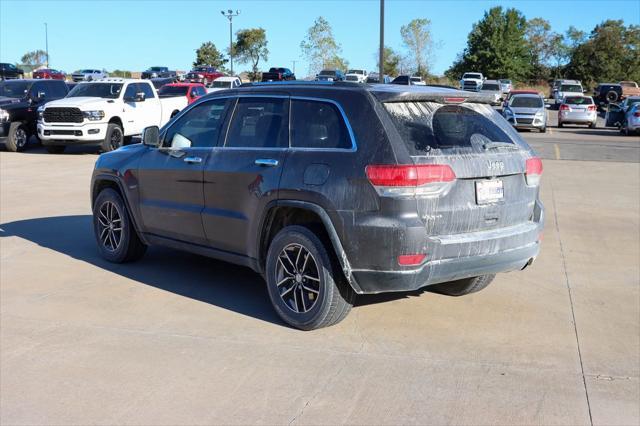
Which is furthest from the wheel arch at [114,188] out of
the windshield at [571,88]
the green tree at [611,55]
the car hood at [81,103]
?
the green tree at [611,55]

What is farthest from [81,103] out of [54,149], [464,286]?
[464,286]

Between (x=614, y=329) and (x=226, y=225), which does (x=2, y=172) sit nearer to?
(x=226, y=225)

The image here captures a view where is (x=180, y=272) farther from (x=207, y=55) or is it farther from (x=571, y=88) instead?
(x=207, y=55)

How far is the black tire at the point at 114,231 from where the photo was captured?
23.9 feet

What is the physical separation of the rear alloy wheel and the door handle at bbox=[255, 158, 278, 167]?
16.6 meters

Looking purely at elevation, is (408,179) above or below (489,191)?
above

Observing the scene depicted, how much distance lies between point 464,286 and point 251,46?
76.4 meters

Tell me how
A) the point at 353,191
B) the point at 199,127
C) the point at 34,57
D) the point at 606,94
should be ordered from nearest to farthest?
the point at 353,191 → the point at 199,127 → the point at 606,94 → the point at 34,57

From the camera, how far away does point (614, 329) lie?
18.6ft

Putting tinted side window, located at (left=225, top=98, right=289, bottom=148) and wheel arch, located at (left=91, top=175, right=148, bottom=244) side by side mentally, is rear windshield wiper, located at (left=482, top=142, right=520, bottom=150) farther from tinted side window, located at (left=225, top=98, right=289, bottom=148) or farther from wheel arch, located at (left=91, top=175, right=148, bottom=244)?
wheel arch, located at (left=91, top=175, right=148, bottom=244)

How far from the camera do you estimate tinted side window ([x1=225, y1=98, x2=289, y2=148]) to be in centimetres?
571

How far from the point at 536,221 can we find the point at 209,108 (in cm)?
298

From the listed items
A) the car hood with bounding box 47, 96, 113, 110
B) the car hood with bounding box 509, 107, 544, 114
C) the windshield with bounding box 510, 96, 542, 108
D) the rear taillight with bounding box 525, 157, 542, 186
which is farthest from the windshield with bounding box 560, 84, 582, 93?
the rear taillight with bounding box 525, 157, 542, 186

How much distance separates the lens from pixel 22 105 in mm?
20516
